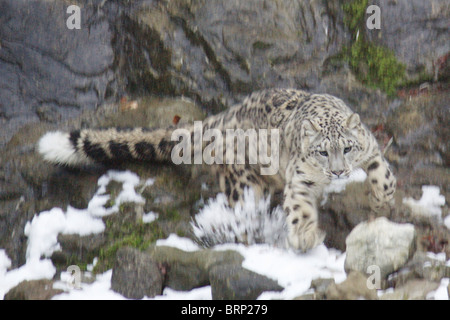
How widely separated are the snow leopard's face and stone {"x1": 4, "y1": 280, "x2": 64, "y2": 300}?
2150mm

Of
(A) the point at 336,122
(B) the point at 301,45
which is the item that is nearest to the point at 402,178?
(A) the point at 336,122

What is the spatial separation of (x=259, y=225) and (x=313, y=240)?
1.95 ft

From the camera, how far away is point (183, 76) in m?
7.30

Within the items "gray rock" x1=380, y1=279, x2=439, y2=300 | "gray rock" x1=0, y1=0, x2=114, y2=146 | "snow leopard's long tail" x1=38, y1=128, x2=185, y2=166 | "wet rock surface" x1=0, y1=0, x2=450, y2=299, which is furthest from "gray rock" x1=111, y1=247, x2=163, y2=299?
"gray rock" x1=0, y1=0, x2=114, y2=146

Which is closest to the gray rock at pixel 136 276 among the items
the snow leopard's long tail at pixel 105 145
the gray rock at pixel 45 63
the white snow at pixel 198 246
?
the white snow at pixel 198 246

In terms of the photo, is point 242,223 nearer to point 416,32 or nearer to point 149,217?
point 149,217

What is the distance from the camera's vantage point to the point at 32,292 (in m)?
4.85

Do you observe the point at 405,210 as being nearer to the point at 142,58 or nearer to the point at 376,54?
the point at 376,54

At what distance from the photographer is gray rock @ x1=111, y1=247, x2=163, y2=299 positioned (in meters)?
4.89

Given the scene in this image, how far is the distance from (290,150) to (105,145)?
1.60 metres

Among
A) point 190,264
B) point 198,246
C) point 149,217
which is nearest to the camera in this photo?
point 190,264

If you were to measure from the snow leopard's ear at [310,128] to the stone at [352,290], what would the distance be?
146cm

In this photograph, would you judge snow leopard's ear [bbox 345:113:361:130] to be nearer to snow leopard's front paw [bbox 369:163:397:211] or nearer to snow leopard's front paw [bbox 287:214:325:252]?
snow leopard's front paw [bbox 369:163:397:211]

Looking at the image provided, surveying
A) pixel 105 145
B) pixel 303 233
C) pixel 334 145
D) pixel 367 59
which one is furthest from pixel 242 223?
pixel 367 59
